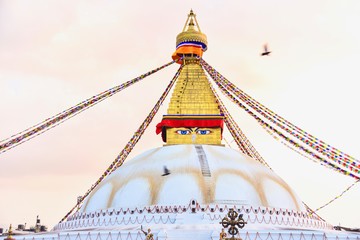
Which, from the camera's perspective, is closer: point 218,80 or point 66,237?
point 66,237

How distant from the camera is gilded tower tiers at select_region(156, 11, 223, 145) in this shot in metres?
23.6

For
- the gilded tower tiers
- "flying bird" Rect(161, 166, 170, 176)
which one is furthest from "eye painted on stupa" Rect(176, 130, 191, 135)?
"flying bird" Rect(161, 166, 170, 176)

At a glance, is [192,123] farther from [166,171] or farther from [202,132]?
[166,171]

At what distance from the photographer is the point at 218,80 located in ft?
84.0

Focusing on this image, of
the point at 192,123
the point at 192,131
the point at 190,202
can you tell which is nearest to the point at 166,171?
the point at 190,202

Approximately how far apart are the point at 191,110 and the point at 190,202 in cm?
741

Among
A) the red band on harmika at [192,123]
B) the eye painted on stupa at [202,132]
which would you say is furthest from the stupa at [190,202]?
the red band on harmika at [192,123]

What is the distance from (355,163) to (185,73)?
10.5m

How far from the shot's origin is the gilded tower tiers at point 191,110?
77.6 feet

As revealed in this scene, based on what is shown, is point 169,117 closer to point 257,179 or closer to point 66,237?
point 257,179

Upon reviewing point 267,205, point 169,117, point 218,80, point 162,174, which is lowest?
point 267,205

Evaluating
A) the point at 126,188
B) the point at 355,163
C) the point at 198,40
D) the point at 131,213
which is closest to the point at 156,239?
the point at 131,213

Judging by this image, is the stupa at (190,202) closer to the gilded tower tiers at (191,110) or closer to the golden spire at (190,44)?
the gilded tower tiers at (191,110)

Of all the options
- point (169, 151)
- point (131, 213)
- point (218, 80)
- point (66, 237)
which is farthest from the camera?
point (218, 80)
